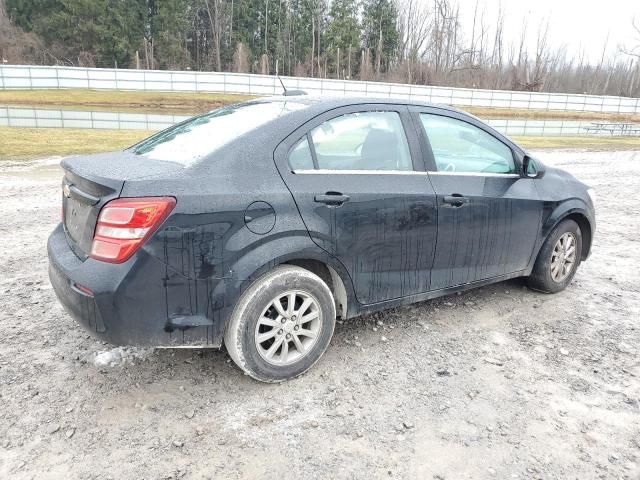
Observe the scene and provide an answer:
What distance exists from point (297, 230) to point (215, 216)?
49 cm

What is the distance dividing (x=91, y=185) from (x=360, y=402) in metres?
1.91

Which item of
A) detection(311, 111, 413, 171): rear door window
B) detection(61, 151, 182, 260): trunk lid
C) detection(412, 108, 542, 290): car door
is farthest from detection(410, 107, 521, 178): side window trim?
detection(61, 151, 182, 260): trunk lid

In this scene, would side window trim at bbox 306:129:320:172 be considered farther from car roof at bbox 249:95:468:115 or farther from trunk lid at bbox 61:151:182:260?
trunk lid at bbox 61:151:182:260

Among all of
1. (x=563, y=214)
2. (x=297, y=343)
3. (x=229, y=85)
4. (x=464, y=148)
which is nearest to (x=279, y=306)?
(x=297, y=343)

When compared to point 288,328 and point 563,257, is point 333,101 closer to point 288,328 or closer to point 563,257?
point 288,328

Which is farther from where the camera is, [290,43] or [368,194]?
[290,43]

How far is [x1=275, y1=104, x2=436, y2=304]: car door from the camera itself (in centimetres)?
300

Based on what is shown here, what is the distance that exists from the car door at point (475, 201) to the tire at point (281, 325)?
3.29 feet

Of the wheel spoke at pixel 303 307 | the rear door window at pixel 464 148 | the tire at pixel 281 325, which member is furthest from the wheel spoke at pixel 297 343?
the rear door window at pixel 464 148

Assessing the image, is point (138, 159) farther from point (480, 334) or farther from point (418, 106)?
point (480, 334)

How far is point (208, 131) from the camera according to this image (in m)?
3.28

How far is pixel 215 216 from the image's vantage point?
2.64 metres

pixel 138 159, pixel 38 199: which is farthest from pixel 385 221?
pixel 38 199

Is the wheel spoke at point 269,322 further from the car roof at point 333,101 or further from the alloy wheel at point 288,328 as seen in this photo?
the car roof at point 333,101
